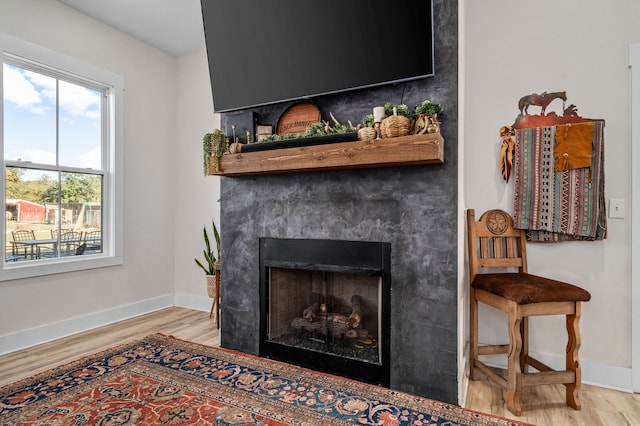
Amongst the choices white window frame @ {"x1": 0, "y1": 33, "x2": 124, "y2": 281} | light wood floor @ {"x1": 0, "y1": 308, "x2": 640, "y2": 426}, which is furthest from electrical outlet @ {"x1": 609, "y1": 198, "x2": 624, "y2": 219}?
white window frame @ {"x1": 0, "y1": 33, "x2": 124, "y2": 281}

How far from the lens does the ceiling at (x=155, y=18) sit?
3016 mm

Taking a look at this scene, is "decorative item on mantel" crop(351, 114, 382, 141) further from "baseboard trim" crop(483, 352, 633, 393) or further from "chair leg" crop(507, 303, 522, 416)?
"baseboard trim" crop(483, 352, 633, 393)

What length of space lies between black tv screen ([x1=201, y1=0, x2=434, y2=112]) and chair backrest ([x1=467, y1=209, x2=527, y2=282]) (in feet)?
3.51

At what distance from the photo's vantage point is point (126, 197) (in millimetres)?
3547

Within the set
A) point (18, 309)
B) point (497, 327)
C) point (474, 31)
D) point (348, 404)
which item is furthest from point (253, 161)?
point (18, 309)

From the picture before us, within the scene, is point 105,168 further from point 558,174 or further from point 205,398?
point 558,174

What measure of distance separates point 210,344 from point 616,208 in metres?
2.95

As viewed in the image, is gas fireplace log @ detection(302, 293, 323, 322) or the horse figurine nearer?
the horse figurine

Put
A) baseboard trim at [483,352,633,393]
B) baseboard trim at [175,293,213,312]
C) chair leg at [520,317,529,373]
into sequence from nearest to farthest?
baseboard trim at [483,352,633,393] < chair leg at [520,317,529,373] < baseboard trim at [175,293,213,312]

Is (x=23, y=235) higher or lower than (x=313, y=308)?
higher

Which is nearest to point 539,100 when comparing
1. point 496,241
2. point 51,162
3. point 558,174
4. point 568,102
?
point 568,102

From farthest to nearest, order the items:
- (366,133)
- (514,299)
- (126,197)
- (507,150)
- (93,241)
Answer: (126,197) → (93,241) → (507,150) → (366,133) → (514,299)

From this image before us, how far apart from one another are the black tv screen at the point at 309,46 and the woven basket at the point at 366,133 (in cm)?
30

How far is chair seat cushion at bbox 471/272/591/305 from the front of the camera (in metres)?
1.84
